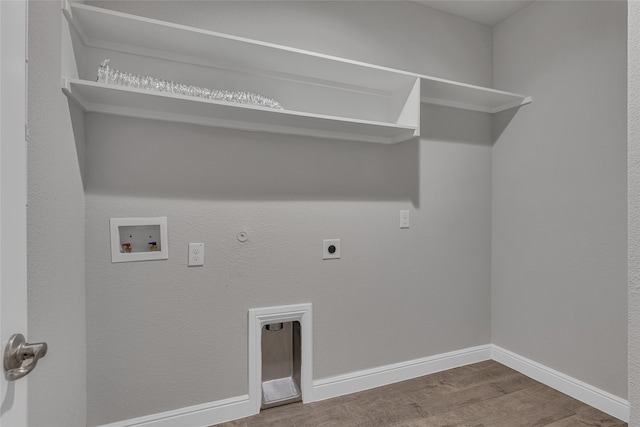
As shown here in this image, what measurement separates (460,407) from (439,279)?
0.83 m

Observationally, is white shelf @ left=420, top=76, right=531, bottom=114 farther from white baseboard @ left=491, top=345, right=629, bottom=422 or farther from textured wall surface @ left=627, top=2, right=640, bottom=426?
white baseboard @ left=491, top=345, right=629, bottom=422

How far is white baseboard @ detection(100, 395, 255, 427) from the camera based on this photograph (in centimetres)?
171

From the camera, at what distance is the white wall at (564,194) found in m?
1.90

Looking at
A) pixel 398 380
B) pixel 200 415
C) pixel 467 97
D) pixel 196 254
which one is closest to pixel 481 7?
pixel 467 97

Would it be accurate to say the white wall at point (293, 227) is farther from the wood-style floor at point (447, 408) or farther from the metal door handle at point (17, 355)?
the metal door handle at point (17, 355)

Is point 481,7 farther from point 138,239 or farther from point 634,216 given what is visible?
point 138,239

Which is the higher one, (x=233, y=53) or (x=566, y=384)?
(x=233, y=53)

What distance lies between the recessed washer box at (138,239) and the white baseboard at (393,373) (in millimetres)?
1259

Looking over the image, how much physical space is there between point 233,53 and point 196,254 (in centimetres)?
111

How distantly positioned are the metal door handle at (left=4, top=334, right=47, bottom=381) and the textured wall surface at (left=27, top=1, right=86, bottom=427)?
1.52ft

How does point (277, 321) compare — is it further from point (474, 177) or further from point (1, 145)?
point (474, 177)

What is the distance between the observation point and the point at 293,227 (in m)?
2.00

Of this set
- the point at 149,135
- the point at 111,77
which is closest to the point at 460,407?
the point at 149,135

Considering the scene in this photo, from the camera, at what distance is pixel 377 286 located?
2236mm
